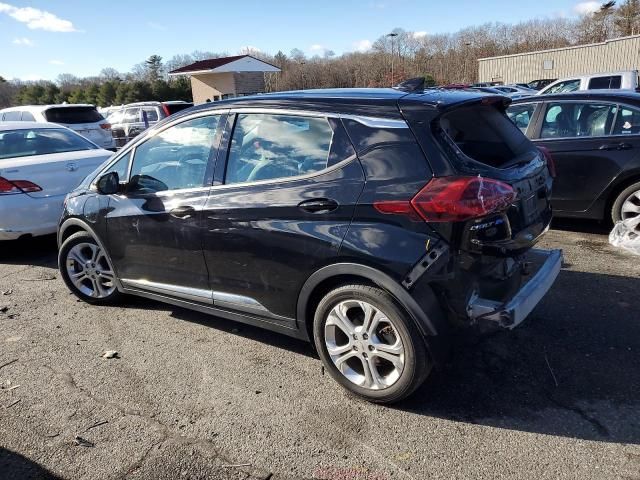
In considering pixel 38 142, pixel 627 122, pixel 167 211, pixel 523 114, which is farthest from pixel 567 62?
pixel 167 211

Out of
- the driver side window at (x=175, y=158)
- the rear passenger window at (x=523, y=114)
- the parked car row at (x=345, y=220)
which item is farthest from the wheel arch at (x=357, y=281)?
the rear passenger window at (x=523, y=114)

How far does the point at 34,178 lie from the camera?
20.1 ft

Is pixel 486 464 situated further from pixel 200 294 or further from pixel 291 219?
pixel 200 294

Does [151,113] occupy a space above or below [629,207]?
above

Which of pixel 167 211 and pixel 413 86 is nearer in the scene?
pixel 413 86

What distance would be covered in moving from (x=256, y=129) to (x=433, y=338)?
5.80 feet

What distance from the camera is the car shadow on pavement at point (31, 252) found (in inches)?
249

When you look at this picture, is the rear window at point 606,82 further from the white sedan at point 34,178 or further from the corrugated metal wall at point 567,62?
the corrugated metal wall at point 567,62

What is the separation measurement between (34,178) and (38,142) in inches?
44.9

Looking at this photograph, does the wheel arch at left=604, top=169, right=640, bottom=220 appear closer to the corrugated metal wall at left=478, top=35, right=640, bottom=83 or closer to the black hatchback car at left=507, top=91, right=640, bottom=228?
the black hatchback car at left=507, top=91, right=640, bottom=228

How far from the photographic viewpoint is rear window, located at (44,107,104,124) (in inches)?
525

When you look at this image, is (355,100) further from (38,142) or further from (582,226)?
(38,142)

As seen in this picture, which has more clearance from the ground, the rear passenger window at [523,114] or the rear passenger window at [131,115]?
the rear passenger window at [131,115]

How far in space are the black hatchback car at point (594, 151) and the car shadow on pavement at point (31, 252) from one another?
6.01 meters
